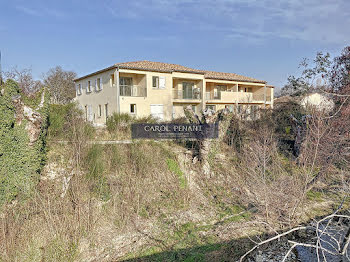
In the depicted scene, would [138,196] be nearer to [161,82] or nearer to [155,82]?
[155,82]

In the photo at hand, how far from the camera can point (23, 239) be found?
233 inches

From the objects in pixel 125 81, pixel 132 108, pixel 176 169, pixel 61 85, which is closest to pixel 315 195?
pixel 176 169

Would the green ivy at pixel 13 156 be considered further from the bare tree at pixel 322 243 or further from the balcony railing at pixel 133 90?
the balcony railing at pixel 133 90

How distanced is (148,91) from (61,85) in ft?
56.6

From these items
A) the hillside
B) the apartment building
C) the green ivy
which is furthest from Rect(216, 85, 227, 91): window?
the green ivy

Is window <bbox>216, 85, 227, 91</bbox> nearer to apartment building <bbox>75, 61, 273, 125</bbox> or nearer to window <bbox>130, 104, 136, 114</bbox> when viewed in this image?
apartment building <bbox>75, 61, 273, 125</bbox>

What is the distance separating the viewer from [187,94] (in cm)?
2372

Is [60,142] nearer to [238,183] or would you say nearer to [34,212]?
[34,212]

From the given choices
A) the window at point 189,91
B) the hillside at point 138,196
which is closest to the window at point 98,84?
the window at point 189,91

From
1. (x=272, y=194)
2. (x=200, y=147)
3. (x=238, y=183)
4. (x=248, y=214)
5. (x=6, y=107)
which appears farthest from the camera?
(x=200, y=147)

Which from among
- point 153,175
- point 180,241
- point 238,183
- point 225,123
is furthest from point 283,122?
point 180,241

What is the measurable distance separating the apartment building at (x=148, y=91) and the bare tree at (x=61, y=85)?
614 centimetres

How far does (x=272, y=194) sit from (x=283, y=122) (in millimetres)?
10076

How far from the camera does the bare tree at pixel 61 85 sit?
30.4 meters
